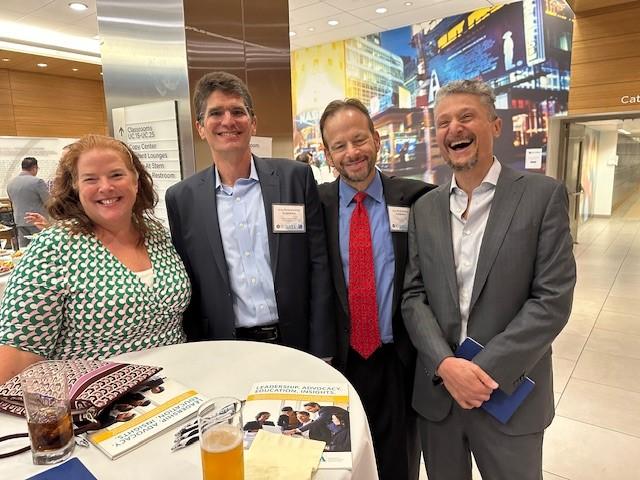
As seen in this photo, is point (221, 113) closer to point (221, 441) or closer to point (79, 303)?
point (79, 303)

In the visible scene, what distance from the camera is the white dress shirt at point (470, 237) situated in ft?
5.08

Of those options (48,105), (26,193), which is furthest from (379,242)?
(48,105)

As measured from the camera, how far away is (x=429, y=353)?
5.08ft

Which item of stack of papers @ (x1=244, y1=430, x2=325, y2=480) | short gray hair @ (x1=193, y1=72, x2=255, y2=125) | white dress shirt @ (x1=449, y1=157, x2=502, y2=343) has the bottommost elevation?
stack of papers @ (x1=244, y1=430, x2=325, y2=480)

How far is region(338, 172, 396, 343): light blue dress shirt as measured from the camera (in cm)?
182

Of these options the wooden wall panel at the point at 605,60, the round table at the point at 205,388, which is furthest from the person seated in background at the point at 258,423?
the wooden wall panel at the point at 605,60

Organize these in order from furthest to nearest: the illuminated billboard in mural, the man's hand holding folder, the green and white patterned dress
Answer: the illuminated billboard in mural < the man's hand holding folder < the green and white patterned dress

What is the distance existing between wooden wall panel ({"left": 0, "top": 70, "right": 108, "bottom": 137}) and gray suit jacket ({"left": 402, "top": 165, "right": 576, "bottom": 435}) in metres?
9.80

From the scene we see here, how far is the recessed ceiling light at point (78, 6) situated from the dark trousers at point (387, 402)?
6.35m

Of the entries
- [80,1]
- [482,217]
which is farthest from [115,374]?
[80,1]

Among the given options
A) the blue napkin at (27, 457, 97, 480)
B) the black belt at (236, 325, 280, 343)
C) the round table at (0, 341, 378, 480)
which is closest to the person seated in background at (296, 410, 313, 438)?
the round table at (0, 341, 378, 480)

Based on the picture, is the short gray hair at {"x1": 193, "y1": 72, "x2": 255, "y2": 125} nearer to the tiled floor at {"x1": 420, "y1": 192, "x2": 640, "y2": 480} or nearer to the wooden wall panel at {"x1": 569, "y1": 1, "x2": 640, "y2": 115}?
the tiled floor at {"x1": 420, "y1": 192, "x2": 640, "y2": 480}

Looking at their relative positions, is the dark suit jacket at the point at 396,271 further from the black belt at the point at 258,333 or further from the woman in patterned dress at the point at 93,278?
the woman in patterned dress at the point at 93,278

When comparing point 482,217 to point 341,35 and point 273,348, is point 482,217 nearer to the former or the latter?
point 273,348
